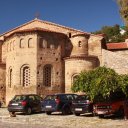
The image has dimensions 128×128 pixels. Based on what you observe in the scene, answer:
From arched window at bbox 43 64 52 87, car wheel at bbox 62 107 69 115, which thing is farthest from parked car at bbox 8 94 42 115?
arched window at bbox 43 64 52 87

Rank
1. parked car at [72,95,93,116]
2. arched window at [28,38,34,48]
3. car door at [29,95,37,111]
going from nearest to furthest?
parked car at [72,95,93,116], car door at [29,95,37,111], arched window at [28,38,34,48]

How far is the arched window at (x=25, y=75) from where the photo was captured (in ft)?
114

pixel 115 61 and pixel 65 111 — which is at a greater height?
pixel 115 61

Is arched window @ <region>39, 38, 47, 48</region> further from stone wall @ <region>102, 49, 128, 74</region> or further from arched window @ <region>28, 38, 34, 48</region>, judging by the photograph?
stone wall @ <region>102, 49, 128, 74</region>

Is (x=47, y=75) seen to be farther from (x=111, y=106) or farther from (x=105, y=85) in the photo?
(x=105, y=85)

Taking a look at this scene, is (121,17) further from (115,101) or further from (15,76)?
(15,76)

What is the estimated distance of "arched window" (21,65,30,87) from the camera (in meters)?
34.6

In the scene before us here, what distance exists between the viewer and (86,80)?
20156 millimetres

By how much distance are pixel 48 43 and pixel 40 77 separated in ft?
13.3

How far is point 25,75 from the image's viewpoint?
34781mm

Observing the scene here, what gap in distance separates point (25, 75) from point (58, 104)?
13.3 meters

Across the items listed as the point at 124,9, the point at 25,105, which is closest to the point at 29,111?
the point at 25,105

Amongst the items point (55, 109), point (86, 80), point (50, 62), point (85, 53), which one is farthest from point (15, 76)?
point (86, 80)

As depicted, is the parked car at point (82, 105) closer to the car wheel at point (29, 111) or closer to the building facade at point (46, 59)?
the car wheel at point (29, 111)
